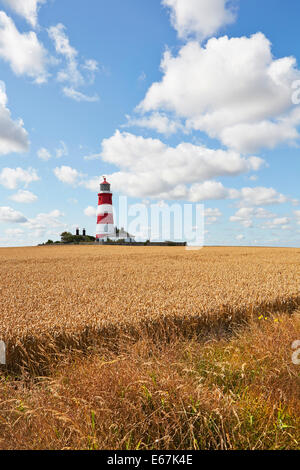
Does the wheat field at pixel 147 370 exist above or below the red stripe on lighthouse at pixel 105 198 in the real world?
below

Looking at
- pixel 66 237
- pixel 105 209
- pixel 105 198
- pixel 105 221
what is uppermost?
pixel 105 198

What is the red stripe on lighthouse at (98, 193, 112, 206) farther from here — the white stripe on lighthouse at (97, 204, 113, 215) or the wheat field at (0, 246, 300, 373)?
the wheat field at (0, 246, 300, 373)

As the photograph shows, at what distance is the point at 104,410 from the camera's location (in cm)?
227

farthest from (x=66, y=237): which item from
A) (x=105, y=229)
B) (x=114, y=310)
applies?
(x=114, y=310)

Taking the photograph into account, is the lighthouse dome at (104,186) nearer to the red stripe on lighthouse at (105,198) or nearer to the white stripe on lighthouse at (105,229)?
the red stripe on lighthouse at (105,198)

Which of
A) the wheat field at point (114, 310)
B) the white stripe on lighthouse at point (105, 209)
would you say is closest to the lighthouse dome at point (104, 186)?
the white stripe on lighthouse at point (105, 209)

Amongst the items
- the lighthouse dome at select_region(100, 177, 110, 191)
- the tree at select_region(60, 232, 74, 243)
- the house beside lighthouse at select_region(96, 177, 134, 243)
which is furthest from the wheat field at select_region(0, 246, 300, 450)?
the tree at select_region(60, 232, 74, 243)

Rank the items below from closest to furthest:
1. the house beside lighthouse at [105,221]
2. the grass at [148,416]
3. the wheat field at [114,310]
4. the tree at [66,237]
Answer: the grass at [148,416] → the wheat field at [114,310] → the house beside lighthouse at [105,221] → the tree at [66,237]

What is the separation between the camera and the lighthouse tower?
1829 inches

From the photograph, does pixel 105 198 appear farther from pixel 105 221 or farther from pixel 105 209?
pixel 105 221

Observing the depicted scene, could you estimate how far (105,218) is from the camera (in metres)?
46.5

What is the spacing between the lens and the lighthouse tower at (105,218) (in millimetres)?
46469
